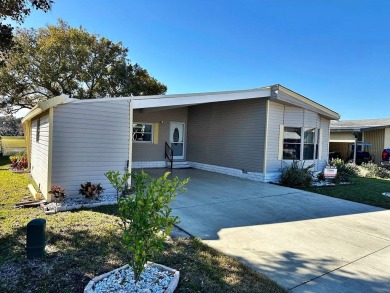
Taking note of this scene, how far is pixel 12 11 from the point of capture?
223 inches

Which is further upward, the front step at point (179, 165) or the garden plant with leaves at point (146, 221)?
the garden plant with leaves at point (146, 221)

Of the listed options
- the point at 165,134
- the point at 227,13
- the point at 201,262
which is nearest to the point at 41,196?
Result: the point at 201,262

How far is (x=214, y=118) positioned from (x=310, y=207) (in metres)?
6.69

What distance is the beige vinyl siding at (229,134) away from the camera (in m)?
10.2

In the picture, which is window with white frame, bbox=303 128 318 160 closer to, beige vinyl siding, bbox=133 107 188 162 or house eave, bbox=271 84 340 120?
house eave, bbox=271 84 340 120

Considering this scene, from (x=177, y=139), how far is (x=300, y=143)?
616cm

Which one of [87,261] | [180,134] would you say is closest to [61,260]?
[87,261]

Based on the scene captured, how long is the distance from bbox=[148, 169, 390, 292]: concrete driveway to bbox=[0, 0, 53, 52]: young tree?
5.09m

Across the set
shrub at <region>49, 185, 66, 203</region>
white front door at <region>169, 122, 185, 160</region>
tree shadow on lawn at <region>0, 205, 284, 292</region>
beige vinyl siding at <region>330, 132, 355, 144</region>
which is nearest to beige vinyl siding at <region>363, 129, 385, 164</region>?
beige vinyl siding at <region>330, 132, 355, 144</region>

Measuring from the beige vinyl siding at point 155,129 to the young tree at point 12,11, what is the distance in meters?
6.57

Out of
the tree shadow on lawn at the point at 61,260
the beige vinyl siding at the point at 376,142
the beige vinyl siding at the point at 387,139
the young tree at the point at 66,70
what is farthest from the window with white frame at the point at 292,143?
the young tree at the point at 66,70

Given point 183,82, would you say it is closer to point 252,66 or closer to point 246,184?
point 252,66

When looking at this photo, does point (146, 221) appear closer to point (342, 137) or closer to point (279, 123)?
point (279, 123)

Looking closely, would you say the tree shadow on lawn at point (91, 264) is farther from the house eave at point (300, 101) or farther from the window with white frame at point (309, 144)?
the window with white frame at point (309, 144)
